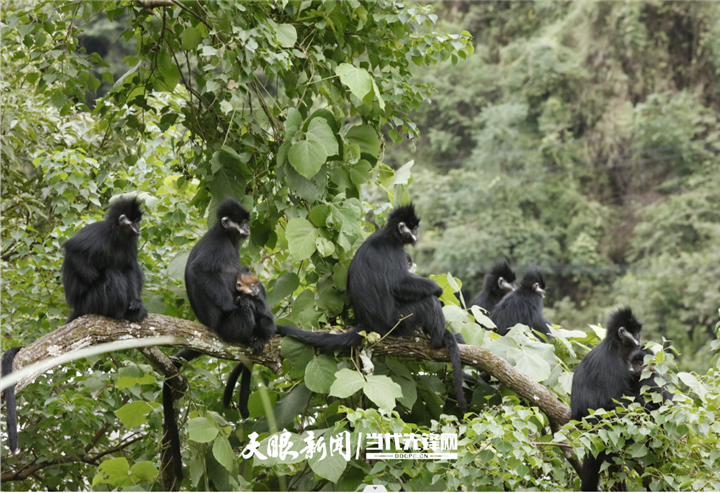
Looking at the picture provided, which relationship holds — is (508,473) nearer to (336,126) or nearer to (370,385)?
(370,385)

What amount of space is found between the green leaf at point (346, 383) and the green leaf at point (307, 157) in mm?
989

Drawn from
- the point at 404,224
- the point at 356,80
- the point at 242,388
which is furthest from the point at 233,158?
the point at 242,388

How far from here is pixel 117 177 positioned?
4566 millimetres

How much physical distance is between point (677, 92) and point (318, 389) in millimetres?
16192

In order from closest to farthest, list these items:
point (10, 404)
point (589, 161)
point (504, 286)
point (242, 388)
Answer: point (10, 404) → point (242, 388) → point (504, 286) → point (589, 161)

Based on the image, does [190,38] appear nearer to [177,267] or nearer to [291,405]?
[177,267]

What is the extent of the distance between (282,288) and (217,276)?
501 millimetres

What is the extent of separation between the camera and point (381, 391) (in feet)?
10.6

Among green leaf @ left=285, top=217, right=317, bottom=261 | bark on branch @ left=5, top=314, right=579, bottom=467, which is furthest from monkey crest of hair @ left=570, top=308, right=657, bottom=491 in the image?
green leaf @ left=285, top=217, right=317, bottom=261

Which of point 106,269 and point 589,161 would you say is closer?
point 106,269

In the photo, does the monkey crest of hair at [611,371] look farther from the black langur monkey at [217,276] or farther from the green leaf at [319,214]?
the black langur monkey at [217,276]

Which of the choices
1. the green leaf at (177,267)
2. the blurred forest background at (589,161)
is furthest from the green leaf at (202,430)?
the blurred forest background at (589,161)

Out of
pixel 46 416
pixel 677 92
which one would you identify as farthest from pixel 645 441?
pixel 677 92

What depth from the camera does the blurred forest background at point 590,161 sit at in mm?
16266
